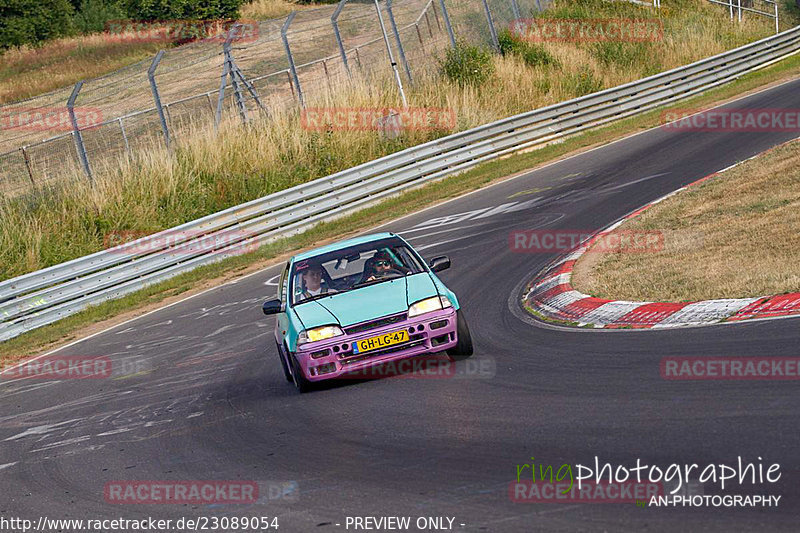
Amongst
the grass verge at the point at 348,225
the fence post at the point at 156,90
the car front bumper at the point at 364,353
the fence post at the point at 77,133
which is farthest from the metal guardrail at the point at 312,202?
the car front bumper at the point at 364,353

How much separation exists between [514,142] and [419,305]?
1985 centimetres

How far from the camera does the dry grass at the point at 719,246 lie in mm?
9508

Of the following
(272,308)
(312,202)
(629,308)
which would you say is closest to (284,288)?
(272,308)

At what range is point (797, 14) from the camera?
43.5m

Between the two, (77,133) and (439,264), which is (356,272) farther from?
(77,133)

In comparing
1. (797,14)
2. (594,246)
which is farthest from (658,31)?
(594,246)

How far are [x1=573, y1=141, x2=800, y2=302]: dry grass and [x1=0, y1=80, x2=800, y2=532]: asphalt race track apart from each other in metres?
1.08

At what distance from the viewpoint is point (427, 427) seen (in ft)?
22.9

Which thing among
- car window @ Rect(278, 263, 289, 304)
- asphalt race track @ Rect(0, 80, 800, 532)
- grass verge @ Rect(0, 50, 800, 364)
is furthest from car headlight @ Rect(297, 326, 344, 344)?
grass verge @ Rect(0, 50, 800, 364)

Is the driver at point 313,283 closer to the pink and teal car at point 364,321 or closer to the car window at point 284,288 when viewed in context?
the pink and teal car at point 364,321

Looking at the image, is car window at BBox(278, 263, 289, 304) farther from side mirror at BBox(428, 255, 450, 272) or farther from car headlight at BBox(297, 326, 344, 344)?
side mirror at BBox(428, 255, 450, 272)

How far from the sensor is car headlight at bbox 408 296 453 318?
8.73 meters

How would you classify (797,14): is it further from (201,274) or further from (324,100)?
(201,274)

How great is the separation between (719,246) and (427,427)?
5728mm
